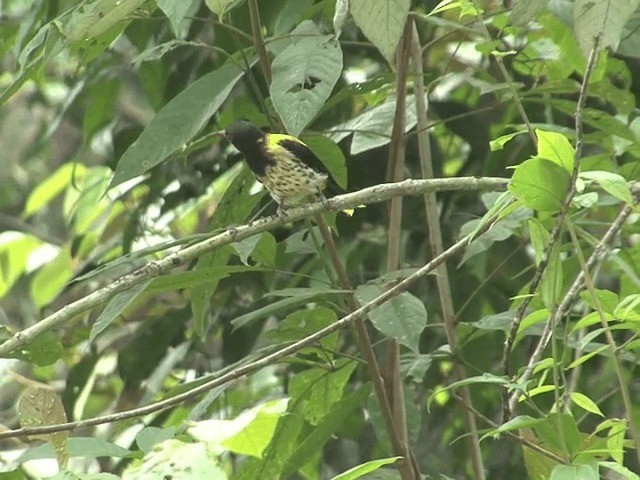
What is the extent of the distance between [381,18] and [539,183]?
29 cm

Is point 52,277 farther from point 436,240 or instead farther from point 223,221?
point 436,240

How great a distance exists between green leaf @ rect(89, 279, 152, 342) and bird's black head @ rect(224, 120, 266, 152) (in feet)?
1.70

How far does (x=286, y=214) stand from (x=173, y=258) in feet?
0.77

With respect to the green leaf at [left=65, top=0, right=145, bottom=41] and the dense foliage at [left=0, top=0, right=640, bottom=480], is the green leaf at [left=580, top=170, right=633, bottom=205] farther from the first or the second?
the green leaf at [left=65, top=0, right=145, bottom=41]

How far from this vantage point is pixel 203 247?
1.62 m

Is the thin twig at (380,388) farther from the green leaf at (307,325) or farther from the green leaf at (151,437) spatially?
the green leaf at (151,437)

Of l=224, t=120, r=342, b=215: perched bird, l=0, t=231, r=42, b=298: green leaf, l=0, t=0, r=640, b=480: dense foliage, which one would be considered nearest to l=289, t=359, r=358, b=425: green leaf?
l=0, t=0, r=640, b=480: dense foliage

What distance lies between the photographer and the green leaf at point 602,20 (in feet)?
4.23

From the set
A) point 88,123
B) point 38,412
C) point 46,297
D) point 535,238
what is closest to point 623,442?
point 535,238

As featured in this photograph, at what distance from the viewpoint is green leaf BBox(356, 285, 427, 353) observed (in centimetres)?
176

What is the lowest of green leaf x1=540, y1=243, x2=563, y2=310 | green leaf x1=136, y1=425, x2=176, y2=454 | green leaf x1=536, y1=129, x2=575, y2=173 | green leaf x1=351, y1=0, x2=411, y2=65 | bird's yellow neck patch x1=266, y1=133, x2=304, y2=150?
bird's yellow neck patch x1=266, y1=133, x2=304, y2=150

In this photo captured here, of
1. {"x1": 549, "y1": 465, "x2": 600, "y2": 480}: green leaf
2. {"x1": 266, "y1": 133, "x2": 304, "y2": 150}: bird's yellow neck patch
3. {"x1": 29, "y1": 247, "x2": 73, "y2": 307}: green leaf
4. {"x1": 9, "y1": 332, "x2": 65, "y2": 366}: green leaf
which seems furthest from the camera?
{"x1": 29, "y1": 247, "x2": 73, "y2": 307}: green leaf

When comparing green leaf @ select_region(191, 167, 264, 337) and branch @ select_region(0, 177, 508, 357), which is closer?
branch @ select_region(0, 177, 508, 357)

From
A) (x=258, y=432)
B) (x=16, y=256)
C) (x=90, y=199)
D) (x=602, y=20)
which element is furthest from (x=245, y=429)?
(x=16, y=256)
